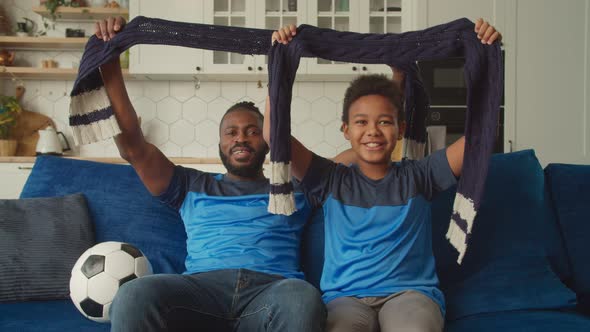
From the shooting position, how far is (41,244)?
5.65ft

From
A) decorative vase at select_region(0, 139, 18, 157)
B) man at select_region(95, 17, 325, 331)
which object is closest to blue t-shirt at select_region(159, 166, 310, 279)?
man at select_region(95, 17, 325, 331)

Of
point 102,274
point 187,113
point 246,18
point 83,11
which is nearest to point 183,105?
point 187,113

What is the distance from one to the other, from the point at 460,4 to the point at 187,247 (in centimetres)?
264

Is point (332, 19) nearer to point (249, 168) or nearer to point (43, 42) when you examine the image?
point (43, 42)

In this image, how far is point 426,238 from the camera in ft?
5.25

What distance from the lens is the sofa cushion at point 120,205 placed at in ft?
6.00

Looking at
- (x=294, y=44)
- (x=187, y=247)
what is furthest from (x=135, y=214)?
(x=294, y=44)

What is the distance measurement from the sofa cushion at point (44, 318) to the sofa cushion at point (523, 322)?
3.25 feet

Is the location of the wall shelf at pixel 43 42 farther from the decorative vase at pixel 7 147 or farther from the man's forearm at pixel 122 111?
the man's forearm at pixel 122 111

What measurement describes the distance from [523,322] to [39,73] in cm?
383

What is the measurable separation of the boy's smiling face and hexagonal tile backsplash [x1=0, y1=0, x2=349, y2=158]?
262cm

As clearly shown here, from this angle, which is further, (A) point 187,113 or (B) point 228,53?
(A) point 187,113

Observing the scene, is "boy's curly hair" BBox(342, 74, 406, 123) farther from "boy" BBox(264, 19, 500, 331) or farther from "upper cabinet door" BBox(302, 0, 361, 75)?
"upper cabinet door" BBox(302, 0, 361, 75)

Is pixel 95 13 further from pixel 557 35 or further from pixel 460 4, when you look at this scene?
pixel 557 35
